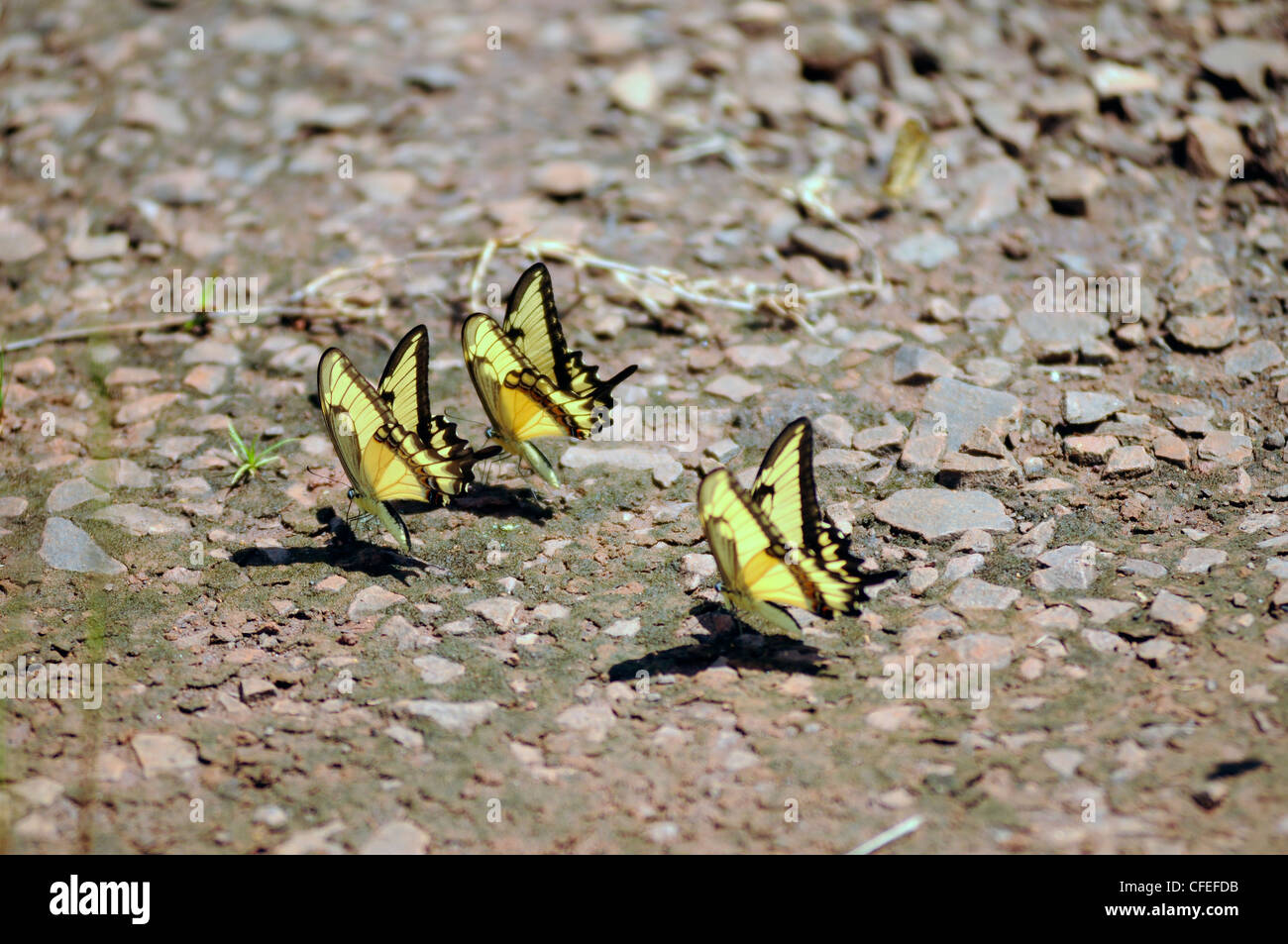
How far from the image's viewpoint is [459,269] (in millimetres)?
5832

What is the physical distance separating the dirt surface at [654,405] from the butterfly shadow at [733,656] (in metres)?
0.02

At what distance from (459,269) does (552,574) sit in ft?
7.49

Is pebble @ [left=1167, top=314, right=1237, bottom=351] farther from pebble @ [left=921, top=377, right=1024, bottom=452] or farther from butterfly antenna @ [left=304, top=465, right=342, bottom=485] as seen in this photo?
butterfly antenna @ [left=304, top=465, right=342, bottom=485]

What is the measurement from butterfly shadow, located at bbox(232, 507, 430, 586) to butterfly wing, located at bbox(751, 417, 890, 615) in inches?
59.3

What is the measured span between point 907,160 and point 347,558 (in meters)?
4.01

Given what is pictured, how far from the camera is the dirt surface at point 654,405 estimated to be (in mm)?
3232

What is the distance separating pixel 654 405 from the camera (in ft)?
16.9

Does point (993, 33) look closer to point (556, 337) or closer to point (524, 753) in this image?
point (556, 337)

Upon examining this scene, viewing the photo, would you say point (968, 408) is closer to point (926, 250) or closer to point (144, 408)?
point (926, 250)

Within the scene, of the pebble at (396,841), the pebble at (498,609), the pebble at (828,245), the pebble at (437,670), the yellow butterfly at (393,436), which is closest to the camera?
the pebble at (396,841)

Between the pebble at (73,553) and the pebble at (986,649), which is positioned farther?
the pebble at (73,553)

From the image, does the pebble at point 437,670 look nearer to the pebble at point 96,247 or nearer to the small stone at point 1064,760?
the small stone at point 1064,760

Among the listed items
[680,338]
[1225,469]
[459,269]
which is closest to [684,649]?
[680,338]

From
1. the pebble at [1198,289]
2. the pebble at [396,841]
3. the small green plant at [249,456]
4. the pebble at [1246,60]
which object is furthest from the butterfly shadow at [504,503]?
the pebble at [1246,60]
